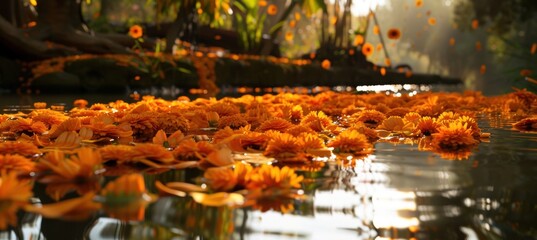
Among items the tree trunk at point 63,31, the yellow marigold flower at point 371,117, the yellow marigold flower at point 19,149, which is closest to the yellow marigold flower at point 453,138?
the yellow marigold flower at point 371,117

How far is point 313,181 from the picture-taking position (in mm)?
1915

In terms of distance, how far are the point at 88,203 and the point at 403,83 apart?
1847cm

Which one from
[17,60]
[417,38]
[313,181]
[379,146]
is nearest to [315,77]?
[17,60]

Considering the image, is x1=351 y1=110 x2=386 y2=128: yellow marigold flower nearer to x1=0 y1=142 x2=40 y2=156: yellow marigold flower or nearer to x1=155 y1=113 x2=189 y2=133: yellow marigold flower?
x1=155 y1=113 x2=189 y2=133: yellow marigold flower

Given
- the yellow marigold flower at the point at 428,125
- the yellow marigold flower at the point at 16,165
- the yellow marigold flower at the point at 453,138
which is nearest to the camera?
the yellow marigold flower at the point at 16,165

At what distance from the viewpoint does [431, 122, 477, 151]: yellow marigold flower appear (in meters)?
2.76

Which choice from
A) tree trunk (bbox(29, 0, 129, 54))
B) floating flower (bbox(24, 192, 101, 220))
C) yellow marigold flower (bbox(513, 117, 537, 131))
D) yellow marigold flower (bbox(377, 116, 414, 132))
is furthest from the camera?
tree trunk (bbox(29, 0, 129, 54))

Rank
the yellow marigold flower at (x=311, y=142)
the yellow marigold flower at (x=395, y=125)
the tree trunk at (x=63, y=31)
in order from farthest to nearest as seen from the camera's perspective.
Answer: the tree trunk at (x=63, y=31) → the yellow marigold flower at (x=395, y=125) → the yellow marigold flower at (x=311, y=142)

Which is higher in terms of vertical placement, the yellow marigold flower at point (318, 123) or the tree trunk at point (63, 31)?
the tree trunk at point (63, 31)

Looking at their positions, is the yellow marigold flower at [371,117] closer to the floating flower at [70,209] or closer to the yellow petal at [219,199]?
the yellow petal at [219,199]

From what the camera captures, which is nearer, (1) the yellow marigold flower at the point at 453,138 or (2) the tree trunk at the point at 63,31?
(1) the yellow marigold flower at the point at 453,138

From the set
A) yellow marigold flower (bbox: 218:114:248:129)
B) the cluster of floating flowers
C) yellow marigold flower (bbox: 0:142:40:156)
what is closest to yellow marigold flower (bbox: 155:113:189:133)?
the cluster of floating flowers

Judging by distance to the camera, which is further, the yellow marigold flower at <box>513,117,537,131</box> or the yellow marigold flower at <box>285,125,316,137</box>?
the yellow marigold flower at <box>513,117,537,131</box>

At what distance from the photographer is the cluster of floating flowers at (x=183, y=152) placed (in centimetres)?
152
